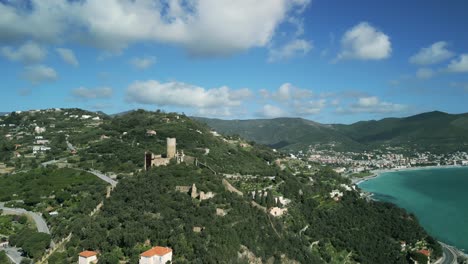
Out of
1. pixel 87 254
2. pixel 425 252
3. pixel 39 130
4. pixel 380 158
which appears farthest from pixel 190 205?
pixel 380 158

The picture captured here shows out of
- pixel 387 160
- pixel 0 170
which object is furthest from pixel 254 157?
pixel 387 160

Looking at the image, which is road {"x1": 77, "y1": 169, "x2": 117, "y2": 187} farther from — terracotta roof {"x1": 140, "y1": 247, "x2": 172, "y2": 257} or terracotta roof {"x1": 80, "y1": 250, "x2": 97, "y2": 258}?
terracotta roof {"x1": 140, "y1": 247, "x2": 172, "y2": 257}

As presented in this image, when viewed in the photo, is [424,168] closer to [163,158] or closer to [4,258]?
[163,158]

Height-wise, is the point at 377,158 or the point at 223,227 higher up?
the point at 223,227

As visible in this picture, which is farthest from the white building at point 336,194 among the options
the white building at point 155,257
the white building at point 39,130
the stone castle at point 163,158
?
the white building at point 39,130

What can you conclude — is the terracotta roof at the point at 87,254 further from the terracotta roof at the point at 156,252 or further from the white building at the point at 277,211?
the white building at the point at 277,211

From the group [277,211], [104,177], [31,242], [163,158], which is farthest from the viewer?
[277,211]
